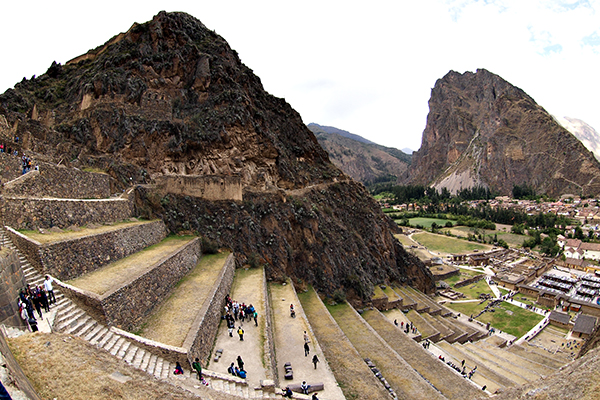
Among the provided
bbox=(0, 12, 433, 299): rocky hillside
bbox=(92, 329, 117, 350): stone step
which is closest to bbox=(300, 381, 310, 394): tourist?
bbox=(92, 329, 117, 350): stone step

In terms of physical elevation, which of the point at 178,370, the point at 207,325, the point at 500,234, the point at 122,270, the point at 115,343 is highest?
the point at 122,270

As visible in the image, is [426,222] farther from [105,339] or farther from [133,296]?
[105,339]

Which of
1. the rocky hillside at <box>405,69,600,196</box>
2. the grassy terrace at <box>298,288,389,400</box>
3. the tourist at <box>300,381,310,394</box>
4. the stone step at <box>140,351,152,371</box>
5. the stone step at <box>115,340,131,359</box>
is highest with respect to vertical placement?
the rocky hillside at <box>405,69,600,196</box>

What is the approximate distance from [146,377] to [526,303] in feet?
164

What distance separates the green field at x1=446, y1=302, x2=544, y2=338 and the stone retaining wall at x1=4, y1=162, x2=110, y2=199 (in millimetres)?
39893

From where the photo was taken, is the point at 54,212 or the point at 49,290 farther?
the point at 54,212

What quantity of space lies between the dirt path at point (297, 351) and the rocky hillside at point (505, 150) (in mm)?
151409

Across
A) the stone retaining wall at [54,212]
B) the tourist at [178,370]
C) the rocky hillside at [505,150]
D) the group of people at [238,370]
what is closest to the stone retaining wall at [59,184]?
the stone retaining wall at [54,212]

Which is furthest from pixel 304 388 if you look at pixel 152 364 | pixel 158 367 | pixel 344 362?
pixel 152 364

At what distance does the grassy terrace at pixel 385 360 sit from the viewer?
16953mm

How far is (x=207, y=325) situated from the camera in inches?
557

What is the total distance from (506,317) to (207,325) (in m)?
38.4

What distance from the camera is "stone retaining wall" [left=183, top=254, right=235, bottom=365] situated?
1211 centimetres

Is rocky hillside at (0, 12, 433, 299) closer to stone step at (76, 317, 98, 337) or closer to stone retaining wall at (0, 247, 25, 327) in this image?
stone step at (76, 317, 98, 337)
